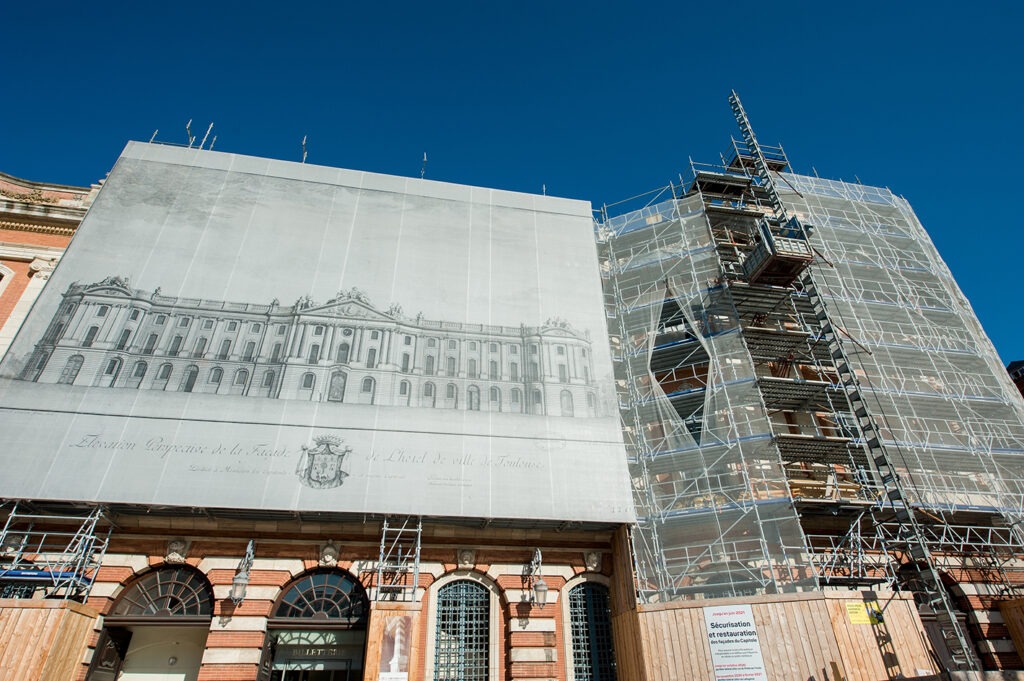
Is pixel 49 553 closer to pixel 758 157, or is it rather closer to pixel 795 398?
pixel 795 398

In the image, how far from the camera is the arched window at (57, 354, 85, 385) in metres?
16.3

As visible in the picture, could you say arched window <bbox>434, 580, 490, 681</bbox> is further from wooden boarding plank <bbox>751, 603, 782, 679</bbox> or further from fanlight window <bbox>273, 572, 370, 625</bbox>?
wooden boarding plank <bbox>751, 603, 782, 679</bbox>

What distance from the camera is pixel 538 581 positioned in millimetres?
15859

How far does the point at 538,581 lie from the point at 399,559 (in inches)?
151

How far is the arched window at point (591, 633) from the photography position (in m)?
15.6

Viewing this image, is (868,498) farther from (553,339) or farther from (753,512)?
(553,339)

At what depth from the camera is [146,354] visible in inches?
678

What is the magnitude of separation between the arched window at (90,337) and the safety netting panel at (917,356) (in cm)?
2363

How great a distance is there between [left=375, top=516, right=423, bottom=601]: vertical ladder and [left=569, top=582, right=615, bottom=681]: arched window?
4611 millimetres

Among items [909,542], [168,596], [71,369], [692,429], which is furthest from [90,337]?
[909,542]

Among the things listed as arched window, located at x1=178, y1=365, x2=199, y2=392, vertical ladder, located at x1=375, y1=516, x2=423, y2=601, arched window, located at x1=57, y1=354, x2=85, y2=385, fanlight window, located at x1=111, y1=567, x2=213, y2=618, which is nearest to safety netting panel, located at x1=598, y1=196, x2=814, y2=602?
vertical ladder, located at x1=375, y1=516, x2=423, y2=601

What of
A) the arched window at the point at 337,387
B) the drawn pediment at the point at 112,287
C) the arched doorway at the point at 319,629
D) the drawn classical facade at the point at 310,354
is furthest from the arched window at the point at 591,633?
the drawn pediment at the point at 112,287

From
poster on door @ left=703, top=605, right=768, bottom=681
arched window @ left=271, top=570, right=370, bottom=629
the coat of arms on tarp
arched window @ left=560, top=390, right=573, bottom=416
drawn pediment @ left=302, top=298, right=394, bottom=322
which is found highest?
drawn pediment @ left=302, top=298, right=394, bottom=322

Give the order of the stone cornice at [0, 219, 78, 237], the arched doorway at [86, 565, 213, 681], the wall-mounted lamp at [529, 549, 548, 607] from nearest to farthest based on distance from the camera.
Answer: the arched doorway at [86, 565, 213, 681]
the wall-mounted lamp at [529, 549, 548, 607]
the stone cornice at [0, 219, 78, 237]
